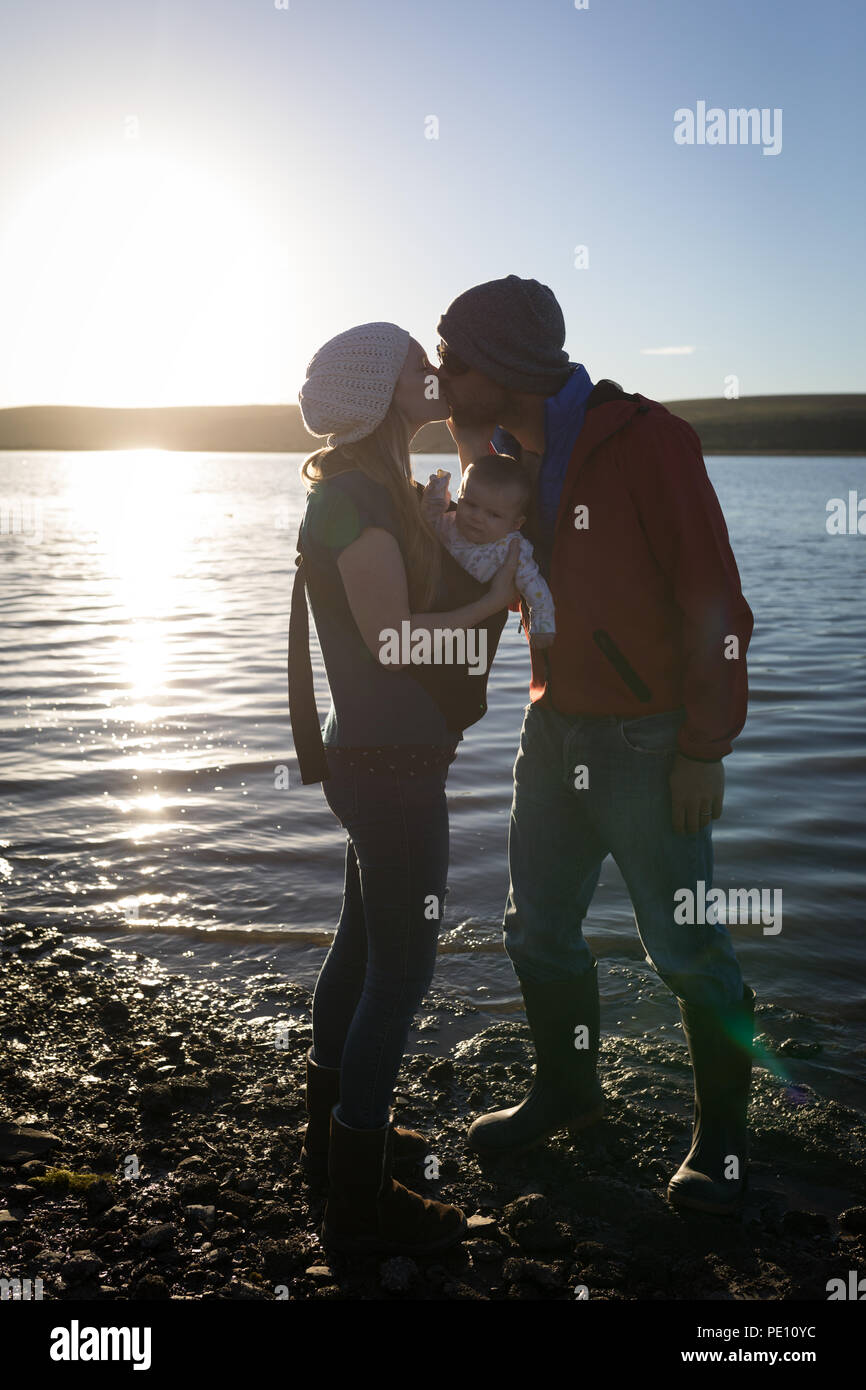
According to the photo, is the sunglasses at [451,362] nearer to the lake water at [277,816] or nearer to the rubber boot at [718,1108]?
the rubber boot at [718,1108]

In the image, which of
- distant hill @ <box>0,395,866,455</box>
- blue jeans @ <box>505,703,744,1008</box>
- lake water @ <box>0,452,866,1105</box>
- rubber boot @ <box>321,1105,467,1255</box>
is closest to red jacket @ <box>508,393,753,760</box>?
blue jeans @ <box>505,703,744,1008</box>

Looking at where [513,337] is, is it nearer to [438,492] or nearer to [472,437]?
[472,437]

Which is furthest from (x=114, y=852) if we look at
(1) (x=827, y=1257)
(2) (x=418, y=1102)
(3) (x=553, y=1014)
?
(1) (x=827, y=1257)

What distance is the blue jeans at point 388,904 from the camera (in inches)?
120

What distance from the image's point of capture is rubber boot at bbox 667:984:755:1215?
3422 millimetres

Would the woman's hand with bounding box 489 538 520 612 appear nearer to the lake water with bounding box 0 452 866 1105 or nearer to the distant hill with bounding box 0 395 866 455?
the lake water with bounding box 0 452 866 1105

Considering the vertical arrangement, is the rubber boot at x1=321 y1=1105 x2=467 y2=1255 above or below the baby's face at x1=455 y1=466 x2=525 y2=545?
below

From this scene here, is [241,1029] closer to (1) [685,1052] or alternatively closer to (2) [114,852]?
(1) [685,1052]

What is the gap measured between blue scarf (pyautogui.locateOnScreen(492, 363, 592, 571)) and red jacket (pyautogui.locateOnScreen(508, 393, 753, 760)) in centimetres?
4

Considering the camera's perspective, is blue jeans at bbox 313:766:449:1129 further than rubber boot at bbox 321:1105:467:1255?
No

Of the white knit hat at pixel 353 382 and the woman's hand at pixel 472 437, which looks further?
the woman's hand at pixel 472 437

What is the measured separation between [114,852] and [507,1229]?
13.8ft

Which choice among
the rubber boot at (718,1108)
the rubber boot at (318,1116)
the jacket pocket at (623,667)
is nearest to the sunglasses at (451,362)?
the jacket pocket at (623,667)

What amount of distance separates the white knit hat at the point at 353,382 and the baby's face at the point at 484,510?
39cm
